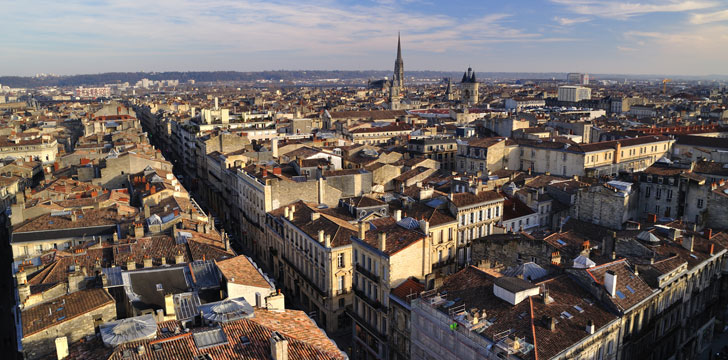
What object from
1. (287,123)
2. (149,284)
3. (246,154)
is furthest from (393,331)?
(287,123)

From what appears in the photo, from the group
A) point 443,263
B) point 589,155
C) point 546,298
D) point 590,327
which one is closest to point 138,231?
point 443,263

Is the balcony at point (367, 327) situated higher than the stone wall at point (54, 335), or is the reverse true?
the stone wall at point (54, 335)

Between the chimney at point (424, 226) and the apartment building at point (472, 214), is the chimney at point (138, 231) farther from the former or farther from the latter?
the apartment building at point (472, 214)

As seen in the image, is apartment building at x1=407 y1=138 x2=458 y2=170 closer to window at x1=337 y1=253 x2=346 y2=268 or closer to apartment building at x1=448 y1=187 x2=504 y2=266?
apartment building at x1=448 y1=187 x2=504 y2=266

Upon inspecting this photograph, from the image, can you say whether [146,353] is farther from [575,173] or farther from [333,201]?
[575,173]

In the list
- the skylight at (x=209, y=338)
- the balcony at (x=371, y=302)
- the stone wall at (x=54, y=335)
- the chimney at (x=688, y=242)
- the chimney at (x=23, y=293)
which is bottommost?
the balcony at (x=371, y=302)

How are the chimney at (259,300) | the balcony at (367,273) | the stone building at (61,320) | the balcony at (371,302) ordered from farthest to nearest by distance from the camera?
the balcony at (367,273)
the balcony at (371,302)
the chimney at (259,300)
the stone building at (61,320)

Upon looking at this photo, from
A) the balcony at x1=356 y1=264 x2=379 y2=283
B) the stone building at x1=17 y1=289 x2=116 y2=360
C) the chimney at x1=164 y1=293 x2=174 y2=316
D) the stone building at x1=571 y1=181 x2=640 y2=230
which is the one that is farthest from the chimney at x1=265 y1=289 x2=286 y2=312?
the stone building at x1=571 y1=181 x2=640 y2=230

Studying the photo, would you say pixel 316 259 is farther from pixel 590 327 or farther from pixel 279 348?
pixel 590 327

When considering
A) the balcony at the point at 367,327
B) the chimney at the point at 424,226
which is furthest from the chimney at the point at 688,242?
the balcony at the point at 367,327
